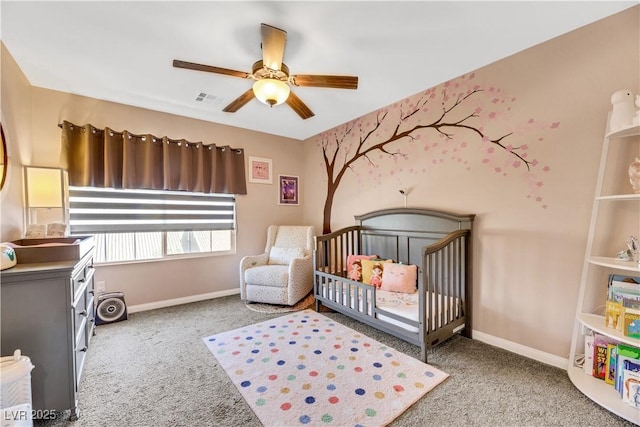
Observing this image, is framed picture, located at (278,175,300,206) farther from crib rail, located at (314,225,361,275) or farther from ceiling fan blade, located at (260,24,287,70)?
ceiling fan blade, located at (260,24,287,70)

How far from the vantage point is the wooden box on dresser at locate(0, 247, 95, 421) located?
1.38m

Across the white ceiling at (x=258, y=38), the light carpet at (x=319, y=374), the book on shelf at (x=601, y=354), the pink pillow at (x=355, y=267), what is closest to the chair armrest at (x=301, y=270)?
the pink pillow at (x=355, y=267)

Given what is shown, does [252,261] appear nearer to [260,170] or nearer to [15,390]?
[260,170]

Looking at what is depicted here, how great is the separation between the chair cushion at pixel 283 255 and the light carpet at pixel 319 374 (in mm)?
1091

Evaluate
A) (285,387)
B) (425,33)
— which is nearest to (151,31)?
(425,33)

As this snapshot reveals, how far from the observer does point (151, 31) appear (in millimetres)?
1842

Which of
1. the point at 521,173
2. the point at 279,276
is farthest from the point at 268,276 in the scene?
the point at 521,173

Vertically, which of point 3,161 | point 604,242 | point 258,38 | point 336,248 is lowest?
point 336,248

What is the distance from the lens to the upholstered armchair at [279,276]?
3213mm

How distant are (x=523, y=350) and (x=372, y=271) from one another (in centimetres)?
134

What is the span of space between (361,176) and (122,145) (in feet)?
9.24

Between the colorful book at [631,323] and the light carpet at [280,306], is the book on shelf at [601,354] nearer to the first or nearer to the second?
the colorful book at [631,323]

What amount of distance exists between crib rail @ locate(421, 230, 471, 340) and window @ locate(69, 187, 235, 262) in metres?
2.75

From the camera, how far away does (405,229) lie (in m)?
2.86
